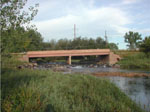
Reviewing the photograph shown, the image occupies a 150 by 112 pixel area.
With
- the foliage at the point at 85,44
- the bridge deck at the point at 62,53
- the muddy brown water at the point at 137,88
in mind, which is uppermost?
the foliage at the point at 85,44

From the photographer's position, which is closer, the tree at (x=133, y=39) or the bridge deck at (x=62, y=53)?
the bridge deck at (x=62, y=53)

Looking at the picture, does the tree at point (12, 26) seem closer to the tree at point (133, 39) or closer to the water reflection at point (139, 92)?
the water reflection at point (139, 92)

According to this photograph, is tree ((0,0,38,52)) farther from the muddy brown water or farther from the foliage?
the foliage

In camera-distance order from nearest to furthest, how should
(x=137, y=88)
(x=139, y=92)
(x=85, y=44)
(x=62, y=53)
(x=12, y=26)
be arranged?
1. (x=12, y=26)
2. (x=139, y=92)
3. (x=137, y=88)
4. (x=62, y=53)
5. (x=85, y=44)

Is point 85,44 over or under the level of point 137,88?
over

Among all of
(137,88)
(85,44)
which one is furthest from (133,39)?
(137,88)

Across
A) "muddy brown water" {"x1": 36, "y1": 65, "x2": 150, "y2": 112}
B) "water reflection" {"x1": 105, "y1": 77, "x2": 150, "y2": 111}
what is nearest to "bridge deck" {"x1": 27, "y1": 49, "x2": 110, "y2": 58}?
"muddy brown water" {"x1": 36, "y1": 65, "x2": 150, "y2": 112}

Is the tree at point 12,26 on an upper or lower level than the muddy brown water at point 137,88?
upper

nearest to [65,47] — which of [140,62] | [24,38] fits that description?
[140,62]

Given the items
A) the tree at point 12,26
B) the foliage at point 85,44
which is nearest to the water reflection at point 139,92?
the tree at point 12,26

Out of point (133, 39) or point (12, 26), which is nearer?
point (12, 26)

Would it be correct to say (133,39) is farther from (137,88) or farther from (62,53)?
(137,88)

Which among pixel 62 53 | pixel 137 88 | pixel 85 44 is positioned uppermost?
pixel 85 44

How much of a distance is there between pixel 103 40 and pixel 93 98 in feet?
216
